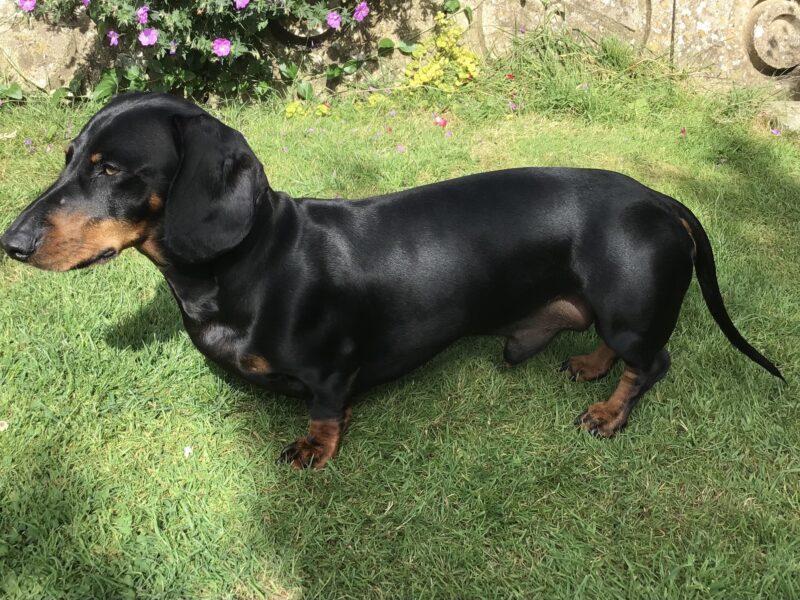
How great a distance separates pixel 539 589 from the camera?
217 centimetres

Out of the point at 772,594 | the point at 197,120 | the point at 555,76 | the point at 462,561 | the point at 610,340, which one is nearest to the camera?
the point at 197,120

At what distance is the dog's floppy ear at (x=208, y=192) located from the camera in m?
1.96

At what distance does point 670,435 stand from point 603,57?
3647 millimetres

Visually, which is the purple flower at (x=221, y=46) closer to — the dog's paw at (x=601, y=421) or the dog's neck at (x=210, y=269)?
the dog's neck at (x=210, y=269)

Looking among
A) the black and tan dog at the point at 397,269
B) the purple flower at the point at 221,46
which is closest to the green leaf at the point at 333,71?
the purple flower at the point at 221,46

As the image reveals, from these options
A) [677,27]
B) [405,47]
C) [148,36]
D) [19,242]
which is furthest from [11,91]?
[677,27]

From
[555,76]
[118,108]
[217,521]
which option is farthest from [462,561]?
[555,76]

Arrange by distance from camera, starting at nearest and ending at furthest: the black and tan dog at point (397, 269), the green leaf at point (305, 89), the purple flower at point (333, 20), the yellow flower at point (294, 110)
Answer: the black and tan dog at point (397, 269), the purple flower at point (333, 20), the yellow flower at point (294, 110), the green leaf at point (305, 89)

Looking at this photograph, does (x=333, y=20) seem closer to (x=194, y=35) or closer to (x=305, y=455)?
(x=194, y=35)

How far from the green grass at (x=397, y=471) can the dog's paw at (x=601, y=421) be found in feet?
0.14

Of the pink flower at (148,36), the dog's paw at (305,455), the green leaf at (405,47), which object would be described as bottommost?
the dog's paw at (305,455)

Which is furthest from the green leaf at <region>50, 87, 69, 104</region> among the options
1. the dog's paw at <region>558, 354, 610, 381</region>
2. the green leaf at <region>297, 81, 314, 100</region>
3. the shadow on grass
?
the dog's paw at <region>558, 354, 610, 381</region>

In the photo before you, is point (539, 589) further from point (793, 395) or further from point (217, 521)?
point (793, 395)

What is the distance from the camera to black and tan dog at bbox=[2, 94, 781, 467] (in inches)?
83.6
